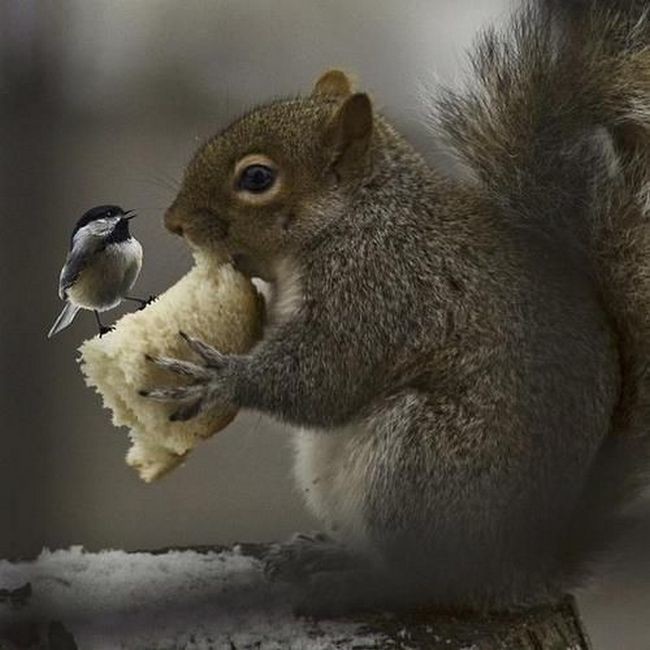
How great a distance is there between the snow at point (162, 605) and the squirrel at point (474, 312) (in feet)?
0.47

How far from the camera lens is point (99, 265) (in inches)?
64.2

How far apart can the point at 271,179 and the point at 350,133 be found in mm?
112

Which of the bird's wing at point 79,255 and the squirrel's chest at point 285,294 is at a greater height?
the bird's wing at point 79,255

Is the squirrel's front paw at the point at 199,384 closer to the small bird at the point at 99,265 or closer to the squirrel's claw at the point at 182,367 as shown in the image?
the squirrel's claw at the point at 182,367

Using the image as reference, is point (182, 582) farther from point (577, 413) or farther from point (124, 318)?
point (577, 413)

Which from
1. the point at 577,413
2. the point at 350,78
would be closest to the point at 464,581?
the point at 577,413

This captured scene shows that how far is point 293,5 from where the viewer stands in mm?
2957

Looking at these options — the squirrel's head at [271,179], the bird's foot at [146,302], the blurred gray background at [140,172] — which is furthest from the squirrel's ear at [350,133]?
the bird's foot at [146,302]

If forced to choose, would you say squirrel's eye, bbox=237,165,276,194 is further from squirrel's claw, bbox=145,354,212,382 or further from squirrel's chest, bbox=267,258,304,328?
squirrel's claw, bbox=145,354,212,382

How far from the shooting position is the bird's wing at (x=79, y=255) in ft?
5.33

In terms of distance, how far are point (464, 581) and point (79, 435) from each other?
0.92 meters

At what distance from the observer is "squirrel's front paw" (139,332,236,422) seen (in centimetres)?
181

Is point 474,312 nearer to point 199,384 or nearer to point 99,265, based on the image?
point 199,384

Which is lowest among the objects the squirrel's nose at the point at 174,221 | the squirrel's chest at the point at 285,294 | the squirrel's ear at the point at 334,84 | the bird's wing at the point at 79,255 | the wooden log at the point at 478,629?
the wooden log at the point at 478,629
